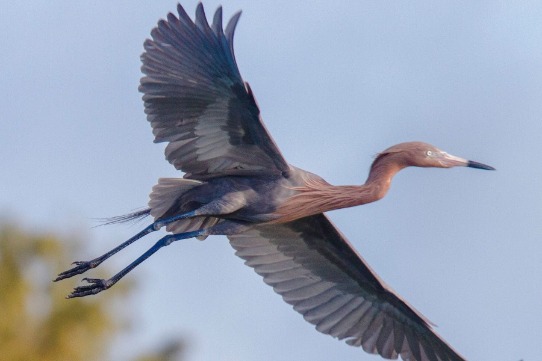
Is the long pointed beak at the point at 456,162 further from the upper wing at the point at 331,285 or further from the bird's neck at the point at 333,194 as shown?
the upper wing at the point at 331,285

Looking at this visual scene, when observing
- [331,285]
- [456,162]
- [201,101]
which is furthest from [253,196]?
[456,162]

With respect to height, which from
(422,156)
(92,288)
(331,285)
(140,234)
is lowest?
(331,285)

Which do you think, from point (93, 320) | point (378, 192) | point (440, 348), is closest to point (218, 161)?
point (378, 192)

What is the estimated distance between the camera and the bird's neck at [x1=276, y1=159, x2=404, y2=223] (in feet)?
41.6

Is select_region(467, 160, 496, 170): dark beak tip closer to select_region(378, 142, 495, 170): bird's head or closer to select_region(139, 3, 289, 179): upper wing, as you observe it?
select_region(378, 142, 495, 170): bird's head

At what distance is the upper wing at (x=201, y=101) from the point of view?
40.2 feet

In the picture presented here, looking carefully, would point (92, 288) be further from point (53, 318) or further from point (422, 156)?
point (53, 318)

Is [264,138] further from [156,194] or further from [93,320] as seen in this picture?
[93,320]

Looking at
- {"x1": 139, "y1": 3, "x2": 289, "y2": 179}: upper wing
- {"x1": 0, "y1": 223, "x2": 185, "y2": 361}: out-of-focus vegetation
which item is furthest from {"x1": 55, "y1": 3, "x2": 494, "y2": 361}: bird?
{"x1": 0, "y1": 223, "x2": 185, "y2": 361}: out-of-focus vegetation

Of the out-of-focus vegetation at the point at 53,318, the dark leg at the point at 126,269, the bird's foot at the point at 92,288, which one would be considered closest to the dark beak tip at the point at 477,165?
the dark leg at the point at 126,269

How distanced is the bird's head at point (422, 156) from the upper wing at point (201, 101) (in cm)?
100

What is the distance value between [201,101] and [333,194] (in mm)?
1413

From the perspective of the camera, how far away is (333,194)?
12.8 m

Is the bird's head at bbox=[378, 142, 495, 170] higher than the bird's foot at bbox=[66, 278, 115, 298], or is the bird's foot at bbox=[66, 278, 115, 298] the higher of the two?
the bird's head at bbox=[378, 142, 495, 170]
